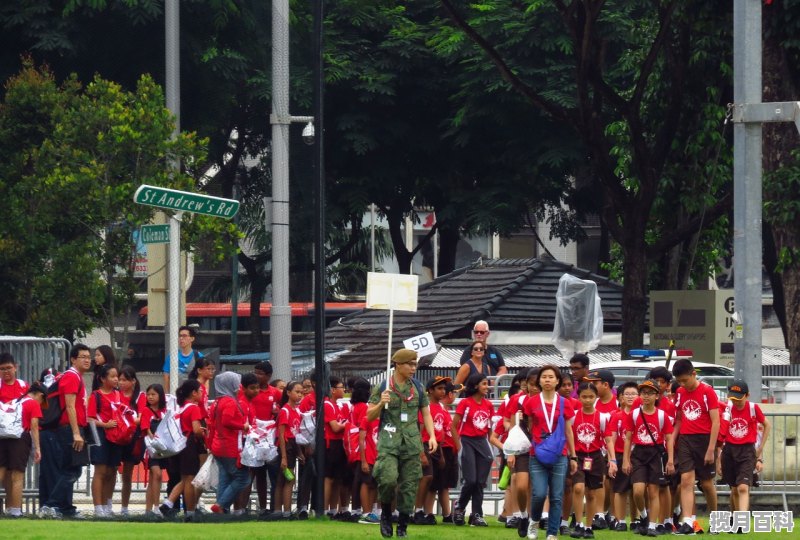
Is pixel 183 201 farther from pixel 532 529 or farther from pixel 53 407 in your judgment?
pixel 532 529

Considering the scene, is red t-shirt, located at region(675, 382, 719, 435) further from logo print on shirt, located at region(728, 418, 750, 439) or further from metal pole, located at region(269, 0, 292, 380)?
metal pole, located at region(269, 0, 292, 380)

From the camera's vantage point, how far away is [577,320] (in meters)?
25.9

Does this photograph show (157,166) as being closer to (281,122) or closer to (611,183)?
(281,122)

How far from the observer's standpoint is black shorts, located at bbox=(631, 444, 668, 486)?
1520 centimetres

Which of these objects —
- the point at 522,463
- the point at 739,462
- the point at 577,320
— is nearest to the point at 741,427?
the point at 739,462

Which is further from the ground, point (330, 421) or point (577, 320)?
point (577, 320)

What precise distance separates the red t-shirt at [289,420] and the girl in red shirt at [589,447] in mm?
2911

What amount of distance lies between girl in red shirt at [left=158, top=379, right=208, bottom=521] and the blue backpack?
392 centimetres

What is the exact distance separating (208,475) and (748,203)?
6458 mm

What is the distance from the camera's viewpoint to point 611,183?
2509 cm

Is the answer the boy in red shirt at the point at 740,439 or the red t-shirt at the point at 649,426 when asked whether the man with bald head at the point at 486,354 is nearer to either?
the red t-shirt at the point at 649,426

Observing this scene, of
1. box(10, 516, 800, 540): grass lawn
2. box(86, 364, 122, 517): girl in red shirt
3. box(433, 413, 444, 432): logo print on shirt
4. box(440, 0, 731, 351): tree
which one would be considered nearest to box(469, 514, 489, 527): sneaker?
box(10, 516, 800, 540): grass lawn

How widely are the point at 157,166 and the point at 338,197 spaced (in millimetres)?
17139

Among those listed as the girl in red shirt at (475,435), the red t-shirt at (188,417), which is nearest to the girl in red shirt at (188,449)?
the red t-shirt at (188,417)
